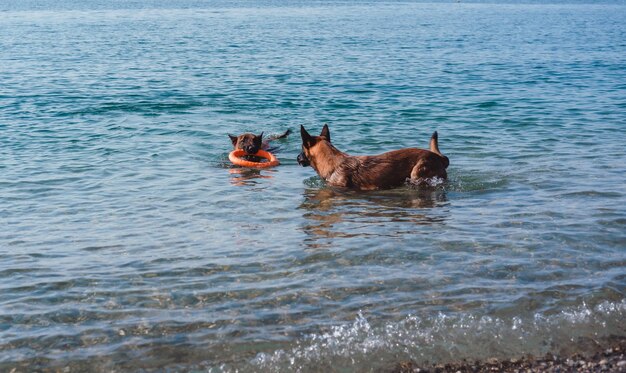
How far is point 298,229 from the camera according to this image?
958cm

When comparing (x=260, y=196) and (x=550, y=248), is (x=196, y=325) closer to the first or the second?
(x=550, y=248)

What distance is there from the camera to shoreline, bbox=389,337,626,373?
577 centimetres

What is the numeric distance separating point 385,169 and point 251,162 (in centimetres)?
297

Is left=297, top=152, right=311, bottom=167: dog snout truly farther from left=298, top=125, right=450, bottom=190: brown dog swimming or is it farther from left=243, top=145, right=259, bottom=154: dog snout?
left=243, top=145, right=259, bottom=154: dog snout

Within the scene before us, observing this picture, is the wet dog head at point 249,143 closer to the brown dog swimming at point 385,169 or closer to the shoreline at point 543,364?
the brown dog swimming at point 385,169

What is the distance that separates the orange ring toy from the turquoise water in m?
0.21

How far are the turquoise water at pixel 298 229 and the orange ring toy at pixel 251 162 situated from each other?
0.21 m

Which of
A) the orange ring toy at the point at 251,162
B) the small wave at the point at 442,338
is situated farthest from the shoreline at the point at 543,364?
the orange ring toy at the point at 251,162

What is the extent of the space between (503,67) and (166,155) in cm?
1766

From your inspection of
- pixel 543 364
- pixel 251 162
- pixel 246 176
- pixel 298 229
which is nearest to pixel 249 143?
pixel 251 162

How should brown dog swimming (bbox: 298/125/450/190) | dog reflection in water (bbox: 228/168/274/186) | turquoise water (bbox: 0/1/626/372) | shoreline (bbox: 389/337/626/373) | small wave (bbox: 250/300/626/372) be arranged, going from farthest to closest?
dog reflection in water (bbox: 228/168/274/186) → brown dog swimming (bbox: 298/125/450/190) → turquoise water (bbox: 0/1/626/372) → small wave (bbox: 250/300/626/372) → shoreline (bbox: 389/337/626/373)

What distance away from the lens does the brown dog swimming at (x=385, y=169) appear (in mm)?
11398

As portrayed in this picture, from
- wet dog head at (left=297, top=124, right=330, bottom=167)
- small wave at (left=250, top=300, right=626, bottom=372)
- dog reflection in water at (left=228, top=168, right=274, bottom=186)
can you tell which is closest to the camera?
small wave at (left=250, top=300, right=626, bottom=372)

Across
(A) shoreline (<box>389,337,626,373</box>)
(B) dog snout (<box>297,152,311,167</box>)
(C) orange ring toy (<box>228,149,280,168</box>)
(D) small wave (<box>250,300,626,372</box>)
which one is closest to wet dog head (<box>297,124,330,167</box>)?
(B) dog snout (<box>297,152,311,167</box>)
